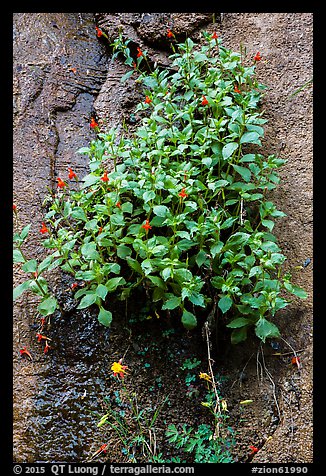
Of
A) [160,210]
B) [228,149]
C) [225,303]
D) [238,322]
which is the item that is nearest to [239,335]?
[238,322]

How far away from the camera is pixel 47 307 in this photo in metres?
2.19

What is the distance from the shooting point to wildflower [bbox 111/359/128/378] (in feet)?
6.57

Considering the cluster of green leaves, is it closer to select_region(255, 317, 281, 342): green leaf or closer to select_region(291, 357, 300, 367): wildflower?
select_region(255, 317, 281, 342): green leaf

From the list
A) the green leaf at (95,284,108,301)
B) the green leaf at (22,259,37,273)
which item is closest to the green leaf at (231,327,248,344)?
the green leaf at (95,284,108,301)

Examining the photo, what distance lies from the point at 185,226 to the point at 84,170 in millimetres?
820

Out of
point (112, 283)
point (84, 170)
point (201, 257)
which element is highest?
point (84, 170)

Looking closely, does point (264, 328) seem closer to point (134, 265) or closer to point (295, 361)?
point (295, 361)

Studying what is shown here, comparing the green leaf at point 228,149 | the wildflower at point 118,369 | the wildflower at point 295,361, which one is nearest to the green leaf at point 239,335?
the wildflower at point 295,361

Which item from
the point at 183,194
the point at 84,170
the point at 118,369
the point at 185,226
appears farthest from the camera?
the point at 84,170

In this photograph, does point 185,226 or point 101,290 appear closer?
point 101,290

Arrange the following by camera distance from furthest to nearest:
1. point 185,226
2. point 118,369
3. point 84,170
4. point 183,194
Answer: point 84,170
point 185,226
point 183,194
point 118,369

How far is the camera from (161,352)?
225 centimetres

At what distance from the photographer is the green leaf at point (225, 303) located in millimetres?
2043

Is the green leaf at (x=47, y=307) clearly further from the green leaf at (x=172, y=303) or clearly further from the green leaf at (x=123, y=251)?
the green leaf at (x=172, y=303)
